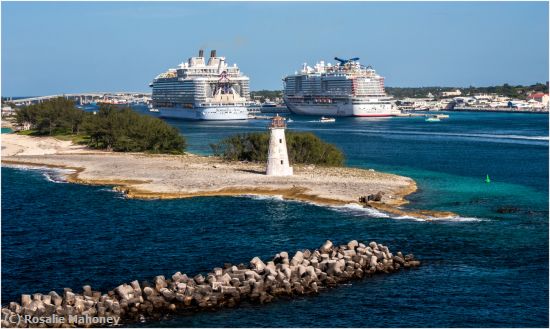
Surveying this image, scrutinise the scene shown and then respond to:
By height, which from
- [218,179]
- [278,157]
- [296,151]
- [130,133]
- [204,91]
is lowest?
[218,179]

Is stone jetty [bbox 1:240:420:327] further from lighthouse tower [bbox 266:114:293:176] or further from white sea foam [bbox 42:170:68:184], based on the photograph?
white sea foam [bbox 42:170:68:184]

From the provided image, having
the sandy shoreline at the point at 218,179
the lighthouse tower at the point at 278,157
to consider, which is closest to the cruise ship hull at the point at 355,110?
the sandy shoreline at the point at 218,179

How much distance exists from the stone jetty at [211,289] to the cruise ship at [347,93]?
150m

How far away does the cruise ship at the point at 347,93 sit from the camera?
183 meters

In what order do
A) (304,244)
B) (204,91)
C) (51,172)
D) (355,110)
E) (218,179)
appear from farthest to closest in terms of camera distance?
(355,110)
(204,91)
(51,172)
(218,179)
(304,244)

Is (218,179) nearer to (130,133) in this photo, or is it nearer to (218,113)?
Result: (130,133)

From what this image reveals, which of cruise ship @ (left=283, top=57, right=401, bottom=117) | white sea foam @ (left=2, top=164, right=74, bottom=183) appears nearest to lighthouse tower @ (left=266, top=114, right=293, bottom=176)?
white sea foam @ (left=2, top=164, right=74, bottom=183)

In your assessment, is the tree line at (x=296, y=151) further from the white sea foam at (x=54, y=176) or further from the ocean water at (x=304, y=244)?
the white sea foam at (x=54, y=176)

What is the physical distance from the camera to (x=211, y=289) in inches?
1138

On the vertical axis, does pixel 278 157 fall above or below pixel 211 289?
above

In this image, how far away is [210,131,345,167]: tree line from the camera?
221 feet

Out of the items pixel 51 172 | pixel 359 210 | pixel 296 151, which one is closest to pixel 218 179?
pixel 296 151

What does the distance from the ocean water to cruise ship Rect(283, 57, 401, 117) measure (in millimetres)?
119841

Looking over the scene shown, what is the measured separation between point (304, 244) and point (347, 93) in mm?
148286
